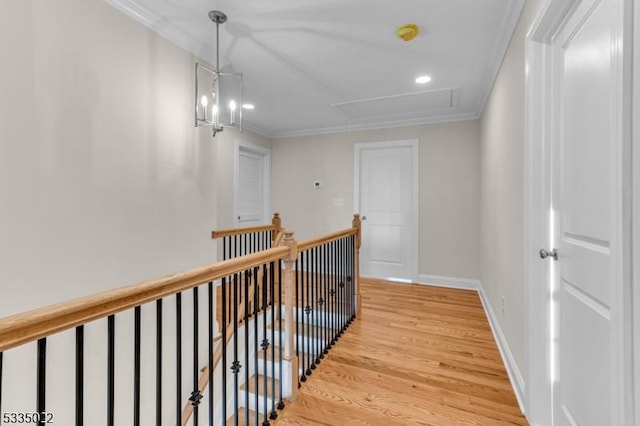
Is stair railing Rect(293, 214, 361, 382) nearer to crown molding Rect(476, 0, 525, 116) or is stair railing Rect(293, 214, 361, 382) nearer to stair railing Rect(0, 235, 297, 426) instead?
stair railing Rect(0, 235, 297, 426)

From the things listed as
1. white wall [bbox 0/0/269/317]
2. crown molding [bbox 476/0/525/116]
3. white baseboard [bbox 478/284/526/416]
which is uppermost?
crown molding [bbox 476/0/525/116]

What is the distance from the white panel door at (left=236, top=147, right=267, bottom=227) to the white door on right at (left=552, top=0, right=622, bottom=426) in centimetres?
380

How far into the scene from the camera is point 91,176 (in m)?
1.80

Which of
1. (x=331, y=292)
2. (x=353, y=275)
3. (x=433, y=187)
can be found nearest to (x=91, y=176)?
(x=331, y=292)

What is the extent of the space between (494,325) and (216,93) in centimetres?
292

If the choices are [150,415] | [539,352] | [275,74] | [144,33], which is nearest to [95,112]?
[144,33]

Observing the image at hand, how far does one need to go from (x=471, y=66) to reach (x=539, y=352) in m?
2.35

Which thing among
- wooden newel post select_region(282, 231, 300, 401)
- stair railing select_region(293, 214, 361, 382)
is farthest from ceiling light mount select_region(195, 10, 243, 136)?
stair railing select_region(293, 214, 361, 382)

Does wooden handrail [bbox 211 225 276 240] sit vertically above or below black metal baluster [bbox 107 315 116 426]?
above

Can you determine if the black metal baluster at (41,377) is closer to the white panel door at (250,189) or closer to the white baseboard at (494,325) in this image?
the white baseboard at (494,325)

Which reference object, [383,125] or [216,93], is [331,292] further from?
[383,125]

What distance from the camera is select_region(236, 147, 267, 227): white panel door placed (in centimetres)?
458

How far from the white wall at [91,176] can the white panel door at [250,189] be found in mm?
2049

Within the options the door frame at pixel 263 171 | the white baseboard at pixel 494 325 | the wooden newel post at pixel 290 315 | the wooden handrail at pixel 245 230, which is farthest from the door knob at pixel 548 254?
the door frame at pixel 263 171
